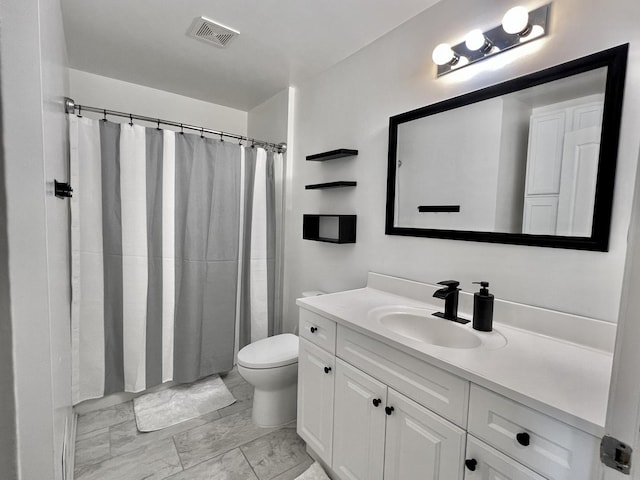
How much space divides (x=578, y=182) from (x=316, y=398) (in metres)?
1.44

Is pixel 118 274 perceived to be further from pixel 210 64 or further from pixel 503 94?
pixel 503 94

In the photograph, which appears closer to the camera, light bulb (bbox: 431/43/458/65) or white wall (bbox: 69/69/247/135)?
light bulb (bbox: 431/43/458/65)

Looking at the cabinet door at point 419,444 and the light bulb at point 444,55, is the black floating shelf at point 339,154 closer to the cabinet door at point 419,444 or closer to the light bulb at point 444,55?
the light bulb at point 444,55

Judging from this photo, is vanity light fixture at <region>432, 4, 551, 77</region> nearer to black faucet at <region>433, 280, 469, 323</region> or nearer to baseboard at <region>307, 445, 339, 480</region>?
black faucet at <region>433, 280, 469, 323</region>

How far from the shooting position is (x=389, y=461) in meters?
1.12

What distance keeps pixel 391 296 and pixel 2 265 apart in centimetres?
152

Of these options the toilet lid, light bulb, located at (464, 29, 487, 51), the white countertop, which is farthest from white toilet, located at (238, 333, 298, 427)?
light bulb, located at (464, 29, 487, 51)

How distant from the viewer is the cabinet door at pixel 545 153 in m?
1.13

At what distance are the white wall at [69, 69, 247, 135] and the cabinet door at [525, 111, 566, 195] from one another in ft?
8.72

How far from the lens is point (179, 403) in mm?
2062

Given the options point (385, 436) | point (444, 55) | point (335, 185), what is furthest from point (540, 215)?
point (335, 185)

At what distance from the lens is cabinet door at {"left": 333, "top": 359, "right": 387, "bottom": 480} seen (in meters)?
1.17

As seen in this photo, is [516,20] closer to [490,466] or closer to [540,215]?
[540,215]

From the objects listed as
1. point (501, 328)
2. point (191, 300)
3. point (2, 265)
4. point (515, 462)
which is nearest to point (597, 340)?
point (501, 328)
